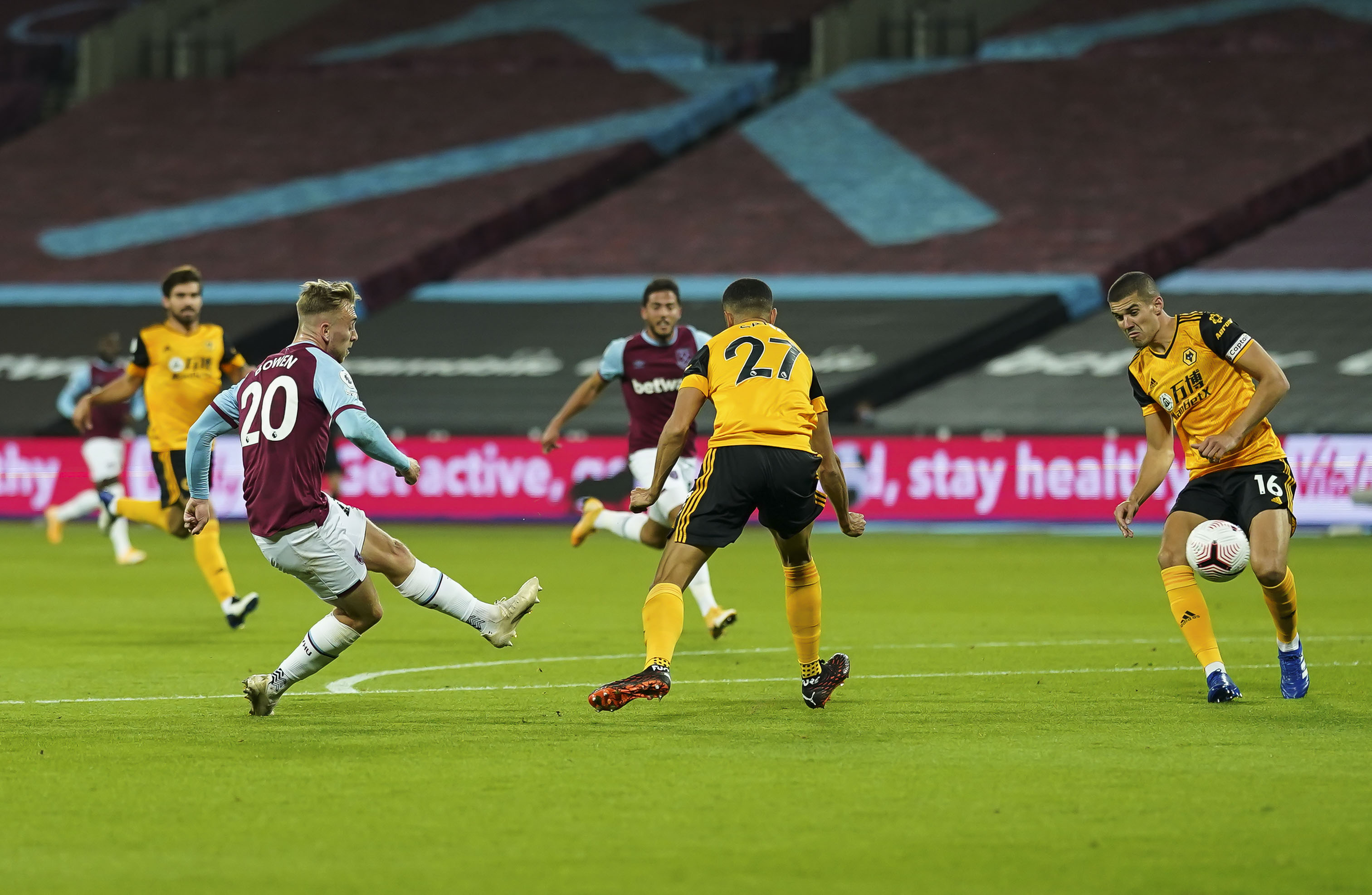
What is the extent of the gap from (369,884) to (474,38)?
3765 cm

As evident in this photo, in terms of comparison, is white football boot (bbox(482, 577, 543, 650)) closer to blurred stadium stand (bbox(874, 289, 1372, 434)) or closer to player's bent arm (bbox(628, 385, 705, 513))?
player's bent arm (bbox(628, 385, 705, 513))

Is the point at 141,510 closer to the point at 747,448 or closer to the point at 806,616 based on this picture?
the point at 806,616

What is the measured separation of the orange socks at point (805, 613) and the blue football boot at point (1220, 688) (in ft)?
5.92

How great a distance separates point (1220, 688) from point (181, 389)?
742 cm

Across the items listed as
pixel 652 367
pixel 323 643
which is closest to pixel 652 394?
pixel 652 367

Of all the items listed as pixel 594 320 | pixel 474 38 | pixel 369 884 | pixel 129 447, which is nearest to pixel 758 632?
pixel 369 884

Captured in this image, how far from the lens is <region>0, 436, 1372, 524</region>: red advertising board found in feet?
73.3

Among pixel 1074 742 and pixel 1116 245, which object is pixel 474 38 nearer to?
pixel 1116 245

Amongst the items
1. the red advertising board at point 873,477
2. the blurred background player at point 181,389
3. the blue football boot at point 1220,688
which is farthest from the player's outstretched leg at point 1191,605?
the red advertising board at point 873,477

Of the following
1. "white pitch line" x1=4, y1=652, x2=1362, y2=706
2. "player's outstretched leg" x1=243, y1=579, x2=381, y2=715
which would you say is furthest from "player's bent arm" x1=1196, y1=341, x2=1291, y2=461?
"player's outstretched leg" x1=243, y1=579, x2=381, y2=715

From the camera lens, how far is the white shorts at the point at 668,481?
42.1 feet

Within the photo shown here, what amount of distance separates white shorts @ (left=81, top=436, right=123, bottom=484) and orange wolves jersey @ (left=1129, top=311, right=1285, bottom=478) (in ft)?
44.9

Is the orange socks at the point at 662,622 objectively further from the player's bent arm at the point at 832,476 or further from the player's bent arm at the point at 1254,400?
the player's bent arm at the point at 1254,400

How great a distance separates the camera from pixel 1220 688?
29.8 feet
